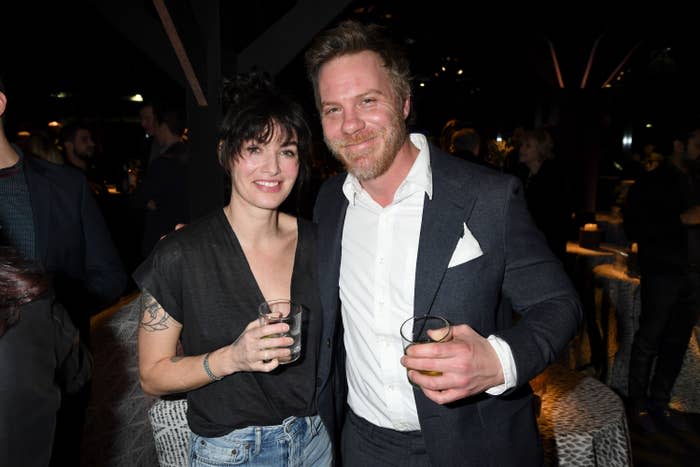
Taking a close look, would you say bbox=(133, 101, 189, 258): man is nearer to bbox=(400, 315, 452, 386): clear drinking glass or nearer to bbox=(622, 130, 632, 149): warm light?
bbox=(400, 315, 452, 386): clear drinking glass

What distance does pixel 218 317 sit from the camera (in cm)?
150

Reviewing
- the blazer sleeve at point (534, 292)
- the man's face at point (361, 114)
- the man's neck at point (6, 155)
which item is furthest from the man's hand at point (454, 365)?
the man's neck at point (6, 155)

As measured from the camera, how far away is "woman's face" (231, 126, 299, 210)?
1640mm

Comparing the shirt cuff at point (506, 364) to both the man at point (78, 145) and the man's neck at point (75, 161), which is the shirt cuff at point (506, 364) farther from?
the man's neck at point (75, 161)

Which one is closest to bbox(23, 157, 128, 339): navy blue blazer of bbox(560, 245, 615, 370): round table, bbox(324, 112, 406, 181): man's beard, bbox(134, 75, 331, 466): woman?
bbox(134, 75, 331, 466): woman

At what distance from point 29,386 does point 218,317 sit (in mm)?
624

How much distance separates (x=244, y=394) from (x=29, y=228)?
1172 mm

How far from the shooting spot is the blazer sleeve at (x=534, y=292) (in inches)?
49.2

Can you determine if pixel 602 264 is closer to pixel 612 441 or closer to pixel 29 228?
pixel 612 441

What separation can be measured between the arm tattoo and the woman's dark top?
0.36m

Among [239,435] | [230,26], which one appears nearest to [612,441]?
[239,435]

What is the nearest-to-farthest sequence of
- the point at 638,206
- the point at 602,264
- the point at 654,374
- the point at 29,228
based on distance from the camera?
the point at 29,228, the point at 638,206, the point at 654,374, the point at 602,264

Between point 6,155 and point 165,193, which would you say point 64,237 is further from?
point 165,193

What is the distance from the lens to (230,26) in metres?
2.71
